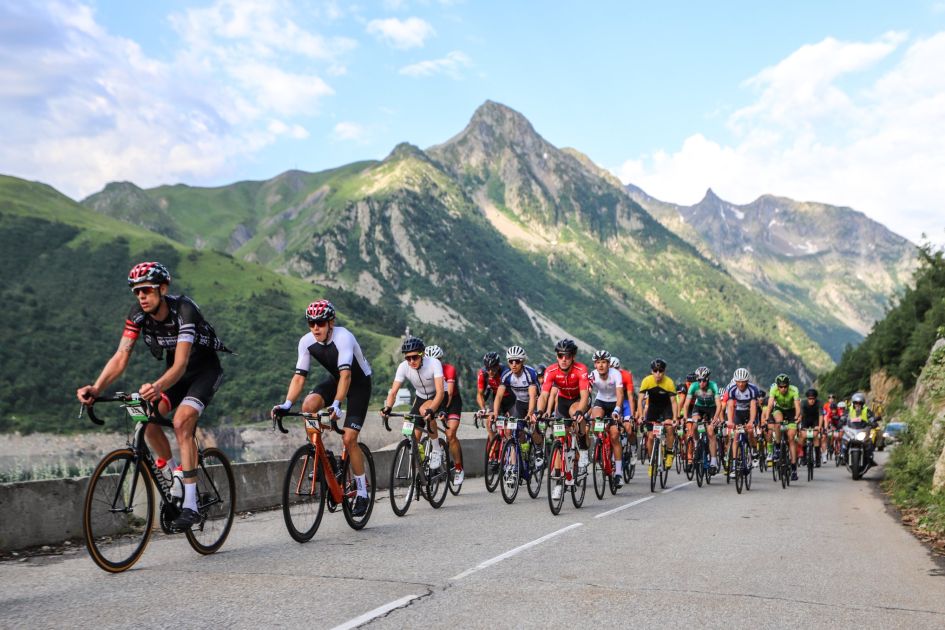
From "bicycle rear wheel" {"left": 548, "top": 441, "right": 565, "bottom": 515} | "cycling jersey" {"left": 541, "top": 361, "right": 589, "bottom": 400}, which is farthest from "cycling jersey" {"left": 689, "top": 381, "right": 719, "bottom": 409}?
"bicycle rear wheel" {"left": 548, "top": 441, "right": 565, "bottom": 515}

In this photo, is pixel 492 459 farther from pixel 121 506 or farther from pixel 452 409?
pixel 121 506

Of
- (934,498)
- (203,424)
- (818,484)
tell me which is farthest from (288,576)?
(203,424)

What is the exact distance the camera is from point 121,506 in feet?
22.2

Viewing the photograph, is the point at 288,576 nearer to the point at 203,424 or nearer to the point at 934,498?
the point at 934,498

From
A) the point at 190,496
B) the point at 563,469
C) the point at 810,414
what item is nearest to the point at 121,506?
the point at 190,496

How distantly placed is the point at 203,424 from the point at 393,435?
6996 centimetres

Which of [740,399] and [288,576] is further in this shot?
[740,399]

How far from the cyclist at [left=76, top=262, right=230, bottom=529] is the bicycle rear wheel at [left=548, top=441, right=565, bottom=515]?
5.17 meters

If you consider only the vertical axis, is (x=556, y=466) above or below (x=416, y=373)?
below

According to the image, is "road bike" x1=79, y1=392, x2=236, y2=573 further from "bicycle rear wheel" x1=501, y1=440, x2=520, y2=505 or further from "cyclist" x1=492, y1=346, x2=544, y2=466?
"cyclist" x1=492, y1=346, x2=544, y2=466

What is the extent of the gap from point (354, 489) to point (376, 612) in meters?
3.82

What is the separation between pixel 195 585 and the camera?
632 centimetres

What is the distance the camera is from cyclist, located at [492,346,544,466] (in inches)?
546

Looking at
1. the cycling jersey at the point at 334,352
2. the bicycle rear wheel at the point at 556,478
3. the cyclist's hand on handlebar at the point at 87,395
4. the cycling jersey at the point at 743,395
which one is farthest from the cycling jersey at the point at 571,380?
the cyclist's hand on handlebar at the point at 87,395
